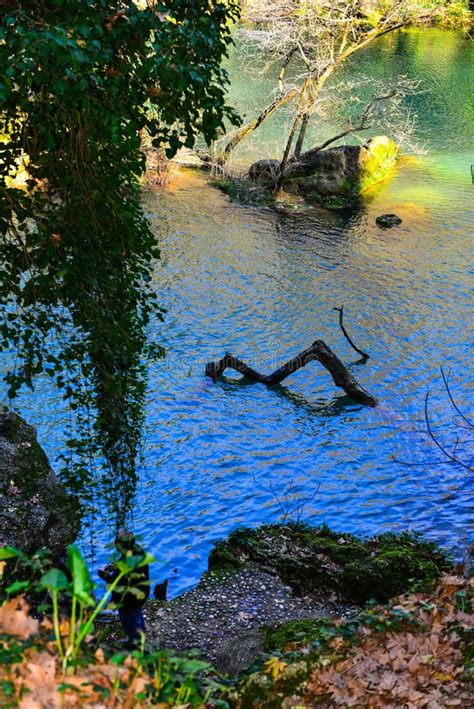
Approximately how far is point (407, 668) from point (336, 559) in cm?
425

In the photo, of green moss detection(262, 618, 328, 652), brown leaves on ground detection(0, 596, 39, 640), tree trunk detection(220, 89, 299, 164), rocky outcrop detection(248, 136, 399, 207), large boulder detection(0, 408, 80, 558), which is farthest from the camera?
tree trunk detection(220, 89, 299, 164)

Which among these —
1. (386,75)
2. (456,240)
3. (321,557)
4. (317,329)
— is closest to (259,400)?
(317,329)

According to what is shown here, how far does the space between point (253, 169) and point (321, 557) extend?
2007 cm

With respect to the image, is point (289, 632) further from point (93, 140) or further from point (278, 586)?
point (93, 140)

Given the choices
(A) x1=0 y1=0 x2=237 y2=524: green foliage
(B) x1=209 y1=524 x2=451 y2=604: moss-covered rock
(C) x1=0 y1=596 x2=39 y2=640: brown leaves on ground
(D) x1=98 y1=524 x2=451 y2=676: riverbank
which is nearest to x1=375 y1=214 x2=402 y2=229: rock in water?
(B) x1=209 y1=524 x2=451 y2=604: moss-covered rock

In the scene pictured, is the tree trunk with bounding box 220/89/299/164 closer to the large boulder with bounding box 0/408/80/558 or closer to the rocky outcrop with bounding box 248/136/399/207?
the rocky outcrop with bounding box 248/136/399/207

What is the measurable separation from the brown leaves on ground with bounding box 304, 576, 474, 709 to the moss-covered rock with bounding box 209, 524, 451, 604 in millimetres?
2254

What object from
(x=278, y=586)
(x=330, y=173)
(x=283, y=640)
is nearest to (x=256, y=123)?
(x=330, y=173)

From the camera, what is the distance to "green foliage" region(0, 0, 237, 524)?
19.7ft

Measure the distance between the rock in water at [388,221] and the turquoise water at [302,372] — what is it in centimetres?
24

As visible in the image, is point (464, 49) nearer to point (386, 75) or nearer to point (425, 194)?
point (386, 75)

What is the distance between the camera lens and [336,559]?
950cm

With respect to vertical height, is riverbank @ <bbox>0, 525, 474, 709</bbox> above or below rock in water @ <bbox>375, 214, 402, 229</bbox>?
below

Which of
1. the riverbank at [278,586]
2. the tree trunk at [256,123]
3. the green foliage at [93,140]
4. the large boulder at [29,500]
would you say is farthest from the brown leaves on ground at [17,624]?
the tree trunk at [256,123]
